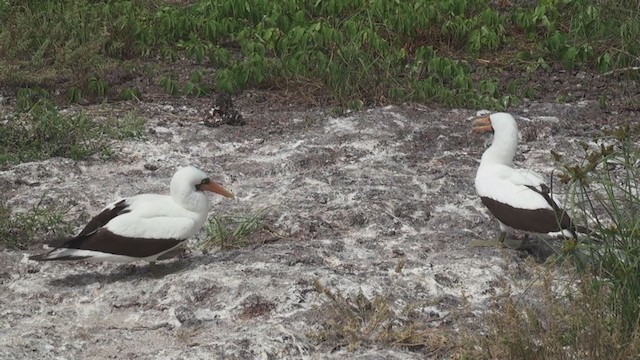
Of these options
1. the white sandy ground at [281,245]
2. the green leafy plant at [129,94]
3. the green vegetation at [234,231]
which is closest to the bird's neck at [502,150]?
the white sandy ground at [281,245]

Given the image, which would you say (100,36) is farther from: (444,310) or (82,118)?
(444,310)

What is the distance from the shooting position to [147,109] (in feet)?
30.8

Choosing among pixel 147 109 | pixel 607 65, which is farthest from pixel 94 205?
Result: pixel 607 65

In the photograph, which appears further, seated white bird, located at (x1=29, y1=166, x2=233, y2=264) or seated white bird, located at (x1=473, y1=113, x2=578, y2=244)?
seated white bird, located at (x1=473, y1=113, x2=578, y2=244)

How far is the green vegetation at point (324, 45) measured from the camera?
9.58 metres

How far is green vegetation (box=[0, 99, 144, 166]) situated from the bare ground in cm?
12

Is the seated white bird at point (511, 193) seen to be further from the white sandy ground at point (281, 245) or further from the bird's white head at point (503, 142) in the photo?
the white sandy ground at point (281, 245)

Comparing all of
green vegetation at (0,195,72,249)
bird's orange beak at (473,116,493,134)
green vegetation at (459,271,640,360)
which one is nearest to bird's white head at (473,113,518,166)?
bird's orange beak at (473,116,493,134)

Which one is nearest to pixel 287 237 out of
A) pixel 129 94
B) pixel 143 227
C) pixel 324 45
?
pixel 143 227

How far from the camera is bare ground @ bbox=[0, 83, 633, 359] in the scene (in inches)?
234

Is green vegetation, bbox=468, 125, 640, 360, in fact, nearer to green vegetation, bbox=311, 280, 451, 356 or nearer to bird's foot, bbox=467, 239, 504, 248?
green vegetation, bbox=311, 280, 451, 356

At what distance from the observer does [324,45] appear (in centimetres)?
1015

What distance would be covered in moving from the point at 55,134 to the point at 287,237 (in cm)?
223

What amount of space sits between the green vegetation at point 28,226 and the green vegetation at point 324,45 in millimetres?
2374
